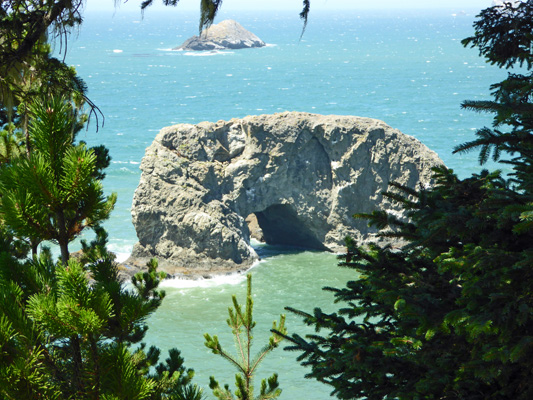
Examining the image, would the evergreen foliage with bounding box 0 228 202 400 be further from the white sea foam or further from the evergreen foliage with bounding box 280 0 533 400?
the white sea foam

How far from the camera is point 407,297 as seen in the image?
22.5 feet

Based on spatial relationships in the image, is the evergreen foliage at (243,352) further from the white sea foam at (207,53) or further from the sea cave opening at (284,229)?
the white sea foam at (207,53)

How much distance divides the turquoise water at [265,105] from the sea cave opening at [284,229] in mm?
1474

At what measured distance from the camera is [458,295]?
7289 millimetres

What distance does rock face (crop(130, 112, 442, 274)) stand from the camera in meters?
38.2

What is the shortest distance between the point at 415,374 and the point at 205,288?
93.4 feet

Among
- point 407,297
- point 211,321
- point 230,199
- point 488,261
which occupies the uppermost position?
point 488,261

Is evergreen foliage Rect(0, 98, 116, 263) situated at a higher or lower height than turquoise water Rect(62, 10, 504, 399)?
higher

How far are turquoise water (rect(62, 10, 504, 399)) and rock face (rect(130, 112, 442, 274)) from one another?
2849 millimetres

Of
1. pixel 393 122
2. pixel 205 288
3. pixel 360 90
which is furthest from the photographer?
pixel 360 90

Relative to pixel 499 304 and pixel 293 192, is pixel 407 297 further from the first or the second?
pixel 293 192

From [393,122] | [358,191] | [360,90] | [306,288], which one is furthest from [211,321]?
[360,90]

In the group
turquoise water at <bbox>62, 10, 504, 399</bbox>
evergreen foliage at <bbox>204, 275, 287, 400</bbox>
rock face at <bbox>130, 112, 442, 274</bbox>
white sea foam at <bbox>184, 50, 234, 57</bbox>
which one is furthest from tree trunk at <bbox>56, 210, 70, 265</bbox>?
white sea foam at <bbox>184, 50, 234, 57</bbox>

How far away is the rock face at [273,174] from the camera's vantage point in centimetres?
3825
